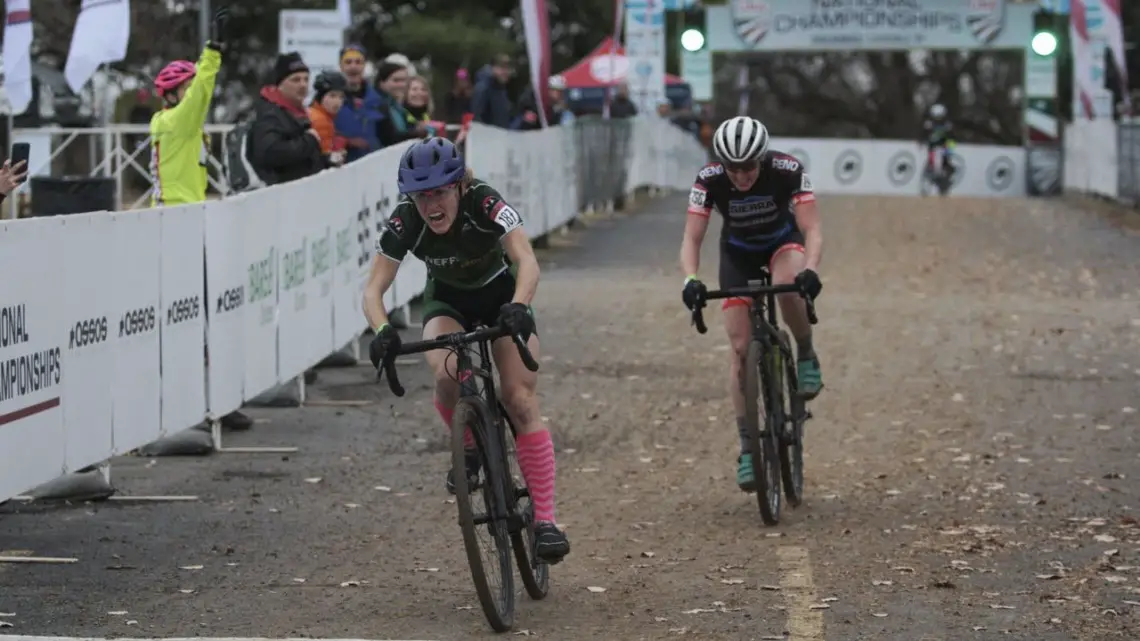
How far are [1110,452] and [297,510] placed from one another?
4602 mm

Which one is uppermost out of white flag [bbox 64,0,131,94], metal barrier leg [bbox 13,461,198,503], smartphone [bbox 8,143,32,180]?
white flag [bbox 64,0,131,94]

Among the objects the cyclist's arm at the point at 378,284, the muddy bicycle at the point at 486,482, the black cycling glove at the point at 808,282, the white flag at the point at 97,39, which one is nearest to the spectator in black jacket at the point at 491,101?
the white flag at the point at 97,39

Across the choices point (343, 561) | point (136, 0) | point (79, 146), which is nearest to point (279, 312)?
point (343, 561)

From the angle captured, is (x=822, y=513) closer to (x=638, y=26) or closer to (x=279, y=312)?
(x=279, y=312)

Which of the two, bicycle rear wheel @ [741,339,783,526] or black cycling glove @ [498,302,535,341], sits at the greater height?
black cycling glove @ [498,302,535,341]

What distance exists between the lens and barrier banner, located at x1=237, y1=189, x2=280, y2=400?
12.2 meters

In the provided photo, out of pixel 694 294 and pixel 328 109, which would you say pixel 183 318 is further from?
pixel 328 109

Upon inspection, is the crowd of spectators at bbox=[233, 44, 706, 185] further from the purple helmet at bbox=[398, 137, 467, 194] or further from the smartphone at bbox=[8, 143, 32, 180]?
the purple helmet at bbox=[398, 137, 467, 194]

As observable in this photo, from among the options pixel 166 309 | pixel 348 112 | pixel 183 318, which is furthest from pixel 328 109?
pixel 166 309

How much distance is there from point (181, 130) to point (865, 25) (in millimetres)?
37440

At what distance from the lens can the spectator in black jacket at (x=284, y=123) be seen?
44.4ft

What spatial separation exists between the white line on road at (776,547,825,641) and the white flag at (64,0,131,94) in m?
9.93

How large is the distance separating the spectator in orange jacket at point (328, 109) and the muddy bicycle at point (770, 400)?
5.73m

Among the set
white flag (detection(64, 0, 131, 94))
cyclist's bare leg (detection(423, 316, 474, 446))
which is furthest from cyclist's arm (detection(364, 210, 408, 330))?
white flag (detection(64, 0, 131, 94))
